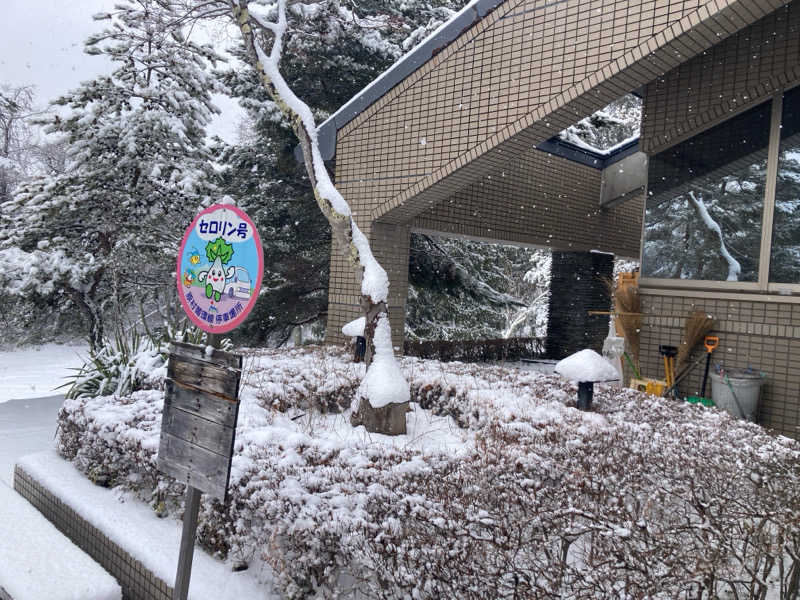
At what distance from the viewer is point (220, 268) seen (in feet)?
8.61

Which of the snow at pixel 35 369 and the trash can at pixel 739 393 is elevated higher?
the trash can at pixel 739 393

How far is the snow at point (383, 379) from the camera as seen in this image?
4.36 meters

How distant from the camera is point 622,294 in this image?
7.01 m

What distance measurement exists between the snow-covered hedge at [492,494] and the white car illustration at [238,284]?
1169 millimetres

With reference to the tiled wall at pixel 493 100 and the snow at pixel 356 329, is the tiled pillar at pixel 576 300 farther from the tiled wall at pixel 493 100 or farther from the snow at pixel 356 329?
the snow at pixel 356 329

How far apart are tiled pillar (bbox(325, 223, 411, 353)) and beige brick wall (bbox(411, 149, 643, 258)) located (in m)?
0.57

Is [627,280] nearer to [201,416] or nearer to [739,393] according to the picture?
[739,393]

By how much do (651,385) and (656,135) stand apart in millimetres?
3232

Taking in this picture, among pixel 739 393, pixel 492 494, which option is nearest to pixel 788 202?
pixel 739 393

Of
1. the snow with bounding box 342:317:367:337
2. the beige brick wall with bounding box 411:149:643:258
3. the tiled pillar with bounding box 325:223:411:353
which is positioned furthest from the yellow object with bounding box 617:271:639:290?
the snow with bounding box 342:317:367:337

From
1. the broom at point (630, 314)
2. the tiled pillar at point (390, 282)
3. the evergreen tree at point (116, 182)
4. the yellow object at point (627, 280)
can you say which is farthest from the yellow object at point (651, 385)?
the evergreen tree at point (116, 182)

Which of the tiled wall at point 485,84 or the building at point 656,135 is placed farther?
the building at point 656,135

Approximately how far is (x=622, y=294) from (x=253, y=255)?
5.67 metres

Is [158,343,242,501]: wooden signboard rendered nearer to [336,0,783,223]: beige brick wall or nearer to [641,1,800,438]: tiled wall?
[336,0,783,223]: beige brick wall
